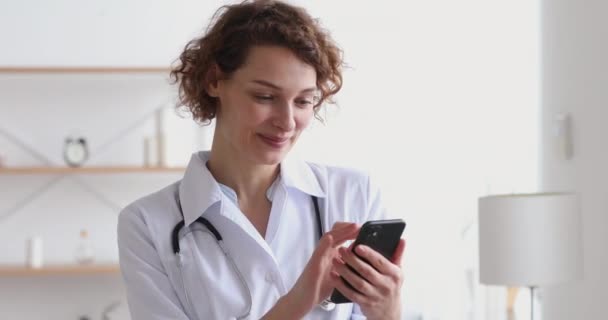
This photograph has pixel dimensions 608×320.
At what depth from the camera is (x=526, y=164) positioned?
16.6ft

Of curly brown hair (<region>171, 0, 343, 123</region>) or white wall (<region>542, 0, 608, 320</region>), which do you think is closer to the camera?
curly brown hair (<region>171, 0, 343, 123</region>)

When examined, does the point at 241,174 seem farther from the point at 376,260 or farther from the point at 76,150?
the point at 76,150

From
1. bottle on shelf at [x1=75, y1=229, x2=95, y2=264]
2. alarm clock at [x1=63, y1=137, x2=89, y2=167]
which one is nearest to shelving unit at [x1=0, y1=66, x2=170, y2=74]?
alarm clock at [x1=63, y1=137, x2=89, y2=167]

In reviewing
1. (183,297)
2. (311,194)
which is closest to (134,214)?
→ (183,297)

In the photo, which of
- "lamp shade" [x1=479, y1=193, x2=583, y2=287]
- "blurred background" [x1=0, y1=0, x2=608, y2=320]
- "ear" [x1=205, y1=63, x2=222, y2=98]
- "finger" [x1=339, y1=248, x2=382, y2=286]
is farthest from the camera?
"blurred background" [x1=0, y1=0, x2=608, y2=320]

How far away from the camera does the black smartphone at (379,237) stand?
1.59 m

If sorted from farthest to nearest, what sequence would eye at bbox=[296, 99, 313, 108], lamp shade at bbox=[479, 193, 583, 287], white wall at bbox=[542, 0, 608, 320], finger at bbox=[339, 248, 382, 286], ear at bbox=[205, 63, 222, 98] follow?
white wall at bbox=[542, 0, 608, 320], lamp shade at bbox=[479, 193, 583, 287], ear at bbox=[205, 63, 222, 98], eye at bbox=[296, 99, 313, 108], finger at bbox=[339, 248, 382, 286]

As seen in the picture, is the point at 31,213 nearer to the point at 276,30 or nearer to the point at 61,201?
the point at 61,201

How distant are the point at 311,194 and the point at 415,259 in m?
3.26

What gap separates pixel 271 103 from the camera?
169cm

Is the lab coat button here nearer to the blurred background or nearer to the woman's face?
the woman's face

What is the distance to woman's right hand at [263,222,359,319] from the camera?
5.26 ft

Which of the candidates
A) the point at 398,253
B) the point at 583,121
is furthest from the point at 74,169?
the point at 398,253

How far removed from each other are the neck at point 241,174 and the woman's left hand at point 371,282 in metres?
0.28
